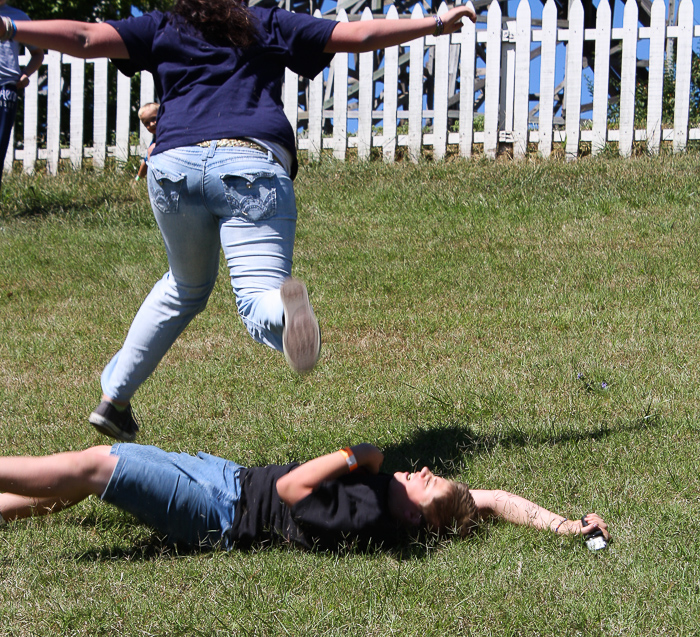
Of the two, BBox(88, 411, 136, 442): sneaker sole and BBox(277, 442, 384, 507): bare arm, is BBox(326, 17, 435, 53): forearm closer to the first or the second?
BBox(277, 442, 384, 507): bare arm

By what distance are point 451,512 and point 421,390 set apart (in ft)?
4.23

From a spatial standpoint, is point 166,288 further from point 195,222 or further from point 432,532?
point 432,532

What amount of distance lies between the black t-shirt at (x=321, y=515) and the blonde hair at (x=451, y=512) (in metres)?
0.15

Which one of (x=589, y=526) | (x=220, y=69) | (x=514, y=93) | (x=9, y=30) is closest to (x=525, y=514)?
(x=589, y=526)

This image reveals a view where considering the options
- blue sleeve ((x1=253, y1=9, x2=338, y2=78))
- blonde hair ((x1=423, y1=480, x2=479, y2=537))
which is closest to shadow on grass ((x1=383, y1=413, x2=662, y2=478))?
blonde hair ((x1=423, y1=480, x2=479, y2=537))

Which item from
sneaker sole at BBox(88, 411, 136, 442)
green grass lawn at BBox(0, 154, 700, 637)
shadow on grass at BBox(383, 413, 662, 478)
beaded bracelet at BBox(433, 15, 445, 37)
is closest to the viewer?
green grass lawn at BBox(0, 154, 700, 637)

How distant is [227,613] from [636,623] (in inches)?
46.8

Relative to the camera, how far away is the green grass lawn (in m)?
2.49

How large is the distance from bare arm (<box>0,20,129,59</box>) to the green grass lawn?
1.77 metres

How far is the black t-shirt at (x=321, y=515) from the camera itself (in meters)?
2.89

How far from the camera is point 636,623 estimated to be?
2.30 m

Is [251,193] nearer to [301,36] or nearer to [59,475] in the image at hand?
[301,36]

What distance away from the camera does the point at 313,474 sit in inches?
115

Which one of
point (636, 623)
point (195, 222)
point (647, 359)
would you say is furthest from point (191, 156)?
point (647, 359)
